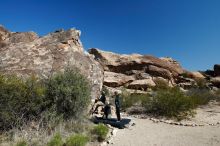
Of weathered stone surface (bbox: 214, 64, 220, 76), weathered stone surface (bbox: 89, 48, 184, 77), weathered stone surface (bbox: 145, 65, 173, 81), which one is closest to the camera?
weathered stone surface (bbox: 89, 48, 184, 77)

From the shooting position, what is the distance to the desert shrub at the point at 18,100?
963cm

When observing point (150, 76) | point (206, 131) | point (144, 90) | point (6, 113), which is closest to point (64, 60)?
point (6, 113)

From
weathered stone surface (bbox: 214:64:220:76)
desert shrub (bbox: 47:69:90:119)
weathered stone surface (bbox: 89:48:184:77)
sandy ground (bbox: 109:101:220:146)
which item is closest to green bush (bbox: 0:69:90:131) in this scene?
desert shrub (bbox: 47:69:90:119)

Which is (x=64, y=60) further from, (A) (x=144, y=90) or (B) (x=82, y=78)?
(A) (x=144, y=90)

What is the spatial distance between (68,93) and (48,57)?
3434 millimetres

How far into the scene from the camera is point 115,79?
32.8m

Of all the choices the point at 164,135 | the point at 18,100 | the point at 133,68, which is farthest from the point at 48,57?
the point at 133,68

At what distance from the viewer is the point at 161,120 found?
1544 cm

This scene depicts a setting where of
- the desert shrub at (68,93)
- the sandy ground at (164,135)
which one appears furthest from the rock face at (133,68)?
the desert shrub at (68,93)

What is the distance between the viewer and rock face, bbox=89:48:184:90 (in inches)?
1325

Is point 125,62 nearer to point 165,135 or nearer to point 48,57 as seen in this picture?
point 48,57

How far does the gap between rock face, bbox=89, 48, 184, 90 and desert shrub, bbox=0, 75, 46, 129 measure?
2178 cm

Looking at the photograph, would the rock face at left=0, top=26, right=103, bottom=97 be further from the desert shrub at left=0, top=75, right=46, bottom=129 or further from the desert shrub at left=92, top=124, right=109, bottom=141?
the desert shrub at left=92, top=124, right=109, bottom=141

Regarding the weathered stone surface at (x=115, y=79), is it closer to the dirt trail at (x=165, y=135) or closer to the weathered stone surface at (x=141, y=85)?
the weathered stone surface at (x=141, y=85)
